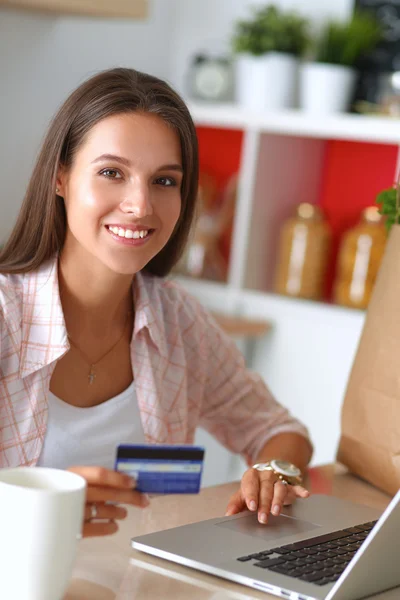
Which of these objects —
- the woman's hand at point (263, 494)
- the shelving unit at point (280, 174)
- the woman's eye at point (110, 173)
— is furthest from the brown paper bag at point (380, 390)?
the shelving unit at point (280, 174)

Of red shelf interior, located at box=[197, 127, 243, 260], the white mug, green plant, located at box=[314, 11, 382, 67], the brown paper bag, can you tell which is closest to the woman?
the brown paper bag

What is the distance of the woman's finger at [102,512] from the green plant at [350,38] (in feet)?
6.63

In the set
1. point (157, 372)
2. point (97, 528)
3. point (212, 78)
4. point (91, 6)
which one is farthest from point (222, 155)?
point (97, 528)

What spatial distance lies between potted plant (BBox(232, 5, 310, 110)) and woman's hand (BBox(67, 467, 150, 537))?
1.98m

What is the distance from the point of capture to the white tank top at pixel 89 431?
52.2 inches

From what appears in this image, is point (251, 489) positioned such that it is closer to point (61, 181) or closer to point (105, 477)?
point (105, 477)

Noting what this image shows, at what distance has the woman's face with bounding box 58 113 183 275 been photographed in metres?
1.30

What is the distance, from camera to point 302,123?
266 centimetres

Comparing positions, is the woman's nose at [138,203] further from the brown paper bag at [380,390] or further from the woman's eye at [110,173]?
the brown paper bag at [380,390]

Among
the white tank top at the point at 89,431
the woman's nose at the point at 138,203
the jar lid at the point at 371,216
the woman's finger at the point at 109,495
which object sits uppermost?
the woman's nose at the point at 138,203

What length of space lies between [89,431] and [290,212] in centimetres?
164

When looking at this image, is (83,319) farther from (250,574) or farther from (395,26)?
(395,26)

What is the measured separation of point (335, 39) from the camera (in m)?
2.70

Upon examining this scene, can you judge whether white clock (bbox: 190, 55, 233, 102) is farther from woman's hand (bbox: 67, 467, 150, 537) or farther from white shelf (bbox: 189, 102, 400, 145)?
woman's hand (bbox: 67, 467, 150, 537)
